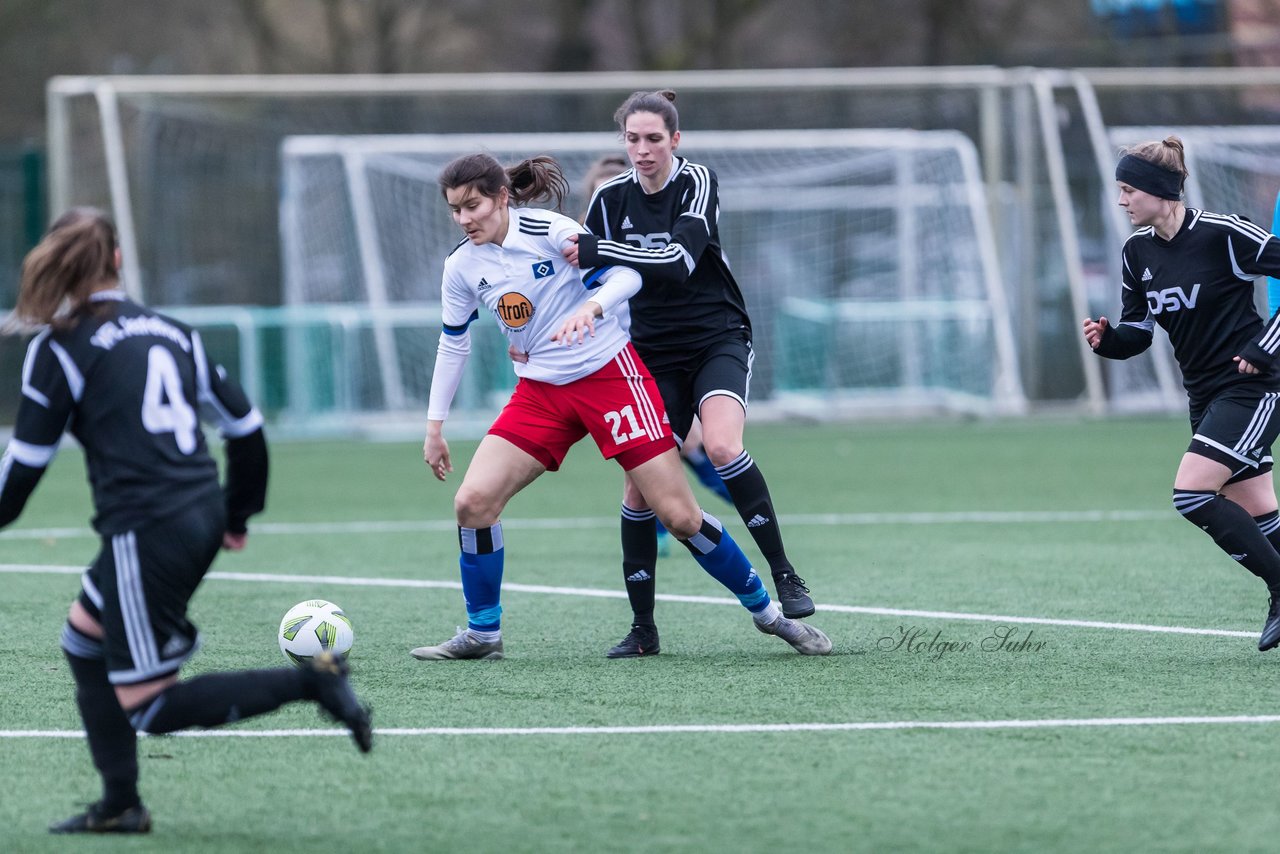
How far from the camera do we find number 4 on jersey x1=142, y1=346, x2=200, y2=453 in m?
4.17

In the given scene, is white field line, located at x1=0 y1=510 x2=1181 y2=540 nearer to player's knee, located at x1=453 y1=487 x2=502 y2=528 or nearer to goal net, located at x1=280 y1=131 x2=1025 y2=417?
player's knee, located at x1=453 y1=487 x2=502 y2=528

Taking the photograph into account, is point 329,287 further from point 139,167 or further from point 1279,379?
point 1279,379

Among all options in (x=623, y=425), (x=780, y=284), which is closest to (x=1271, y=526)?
(x=623, y=425)

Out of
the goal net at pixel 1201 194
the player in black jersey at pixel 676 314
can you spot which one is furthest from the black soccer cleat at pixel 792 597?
the goal net at pixel 1201 194

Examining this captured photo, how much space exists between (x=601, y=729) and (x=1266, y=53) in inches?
814

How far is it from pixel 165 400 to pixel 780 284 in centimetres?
1679

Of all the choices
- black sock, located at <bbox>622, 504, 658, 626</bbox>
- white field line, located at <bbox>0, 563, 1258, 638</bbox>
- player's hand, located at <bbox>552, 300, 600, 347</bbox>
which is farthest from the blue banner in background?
player's hand, located at <bbox>552, 300, 600, 347</bbox>

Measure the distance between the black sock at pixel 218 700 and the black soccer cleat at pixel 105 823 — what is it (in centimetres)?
20

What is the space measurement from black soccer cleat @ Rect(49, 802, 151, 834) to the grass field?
0.28 feet

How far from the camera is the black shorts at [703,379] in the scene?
6605 mm

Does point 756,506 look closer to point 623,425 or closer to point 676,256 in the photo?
point 623,425

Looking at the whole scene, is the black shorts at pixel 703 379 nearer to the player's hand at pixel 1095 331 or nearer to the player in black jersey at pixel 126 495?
the player's hand at pixel 1095 331

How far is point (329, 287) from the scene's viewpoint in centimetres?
1941

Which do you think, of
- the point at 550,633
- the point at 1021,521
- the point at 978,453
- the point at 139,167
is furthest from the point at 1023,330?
the point at 550,633
